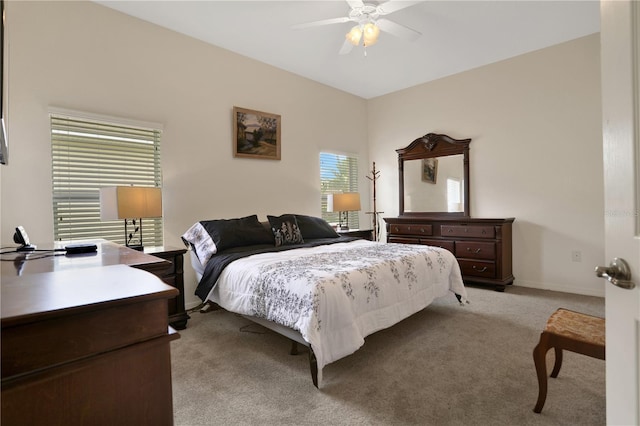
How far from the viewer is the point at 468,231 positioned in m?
4.12

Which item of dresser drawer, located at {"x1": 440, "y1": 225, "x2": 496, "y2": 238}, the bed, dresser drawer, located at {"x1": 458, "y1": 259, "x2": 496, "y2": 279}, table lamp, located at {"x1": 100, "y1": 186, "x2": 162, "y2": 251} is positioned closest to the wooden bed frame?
the bed

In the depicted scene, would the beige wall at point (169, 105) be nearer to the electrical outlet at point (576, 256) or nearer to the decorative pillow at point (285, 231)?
the decorative pillow at point (285, 231)

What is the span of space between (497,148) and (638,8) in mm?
3790

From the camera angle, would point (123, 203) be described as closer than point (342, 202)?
Yes

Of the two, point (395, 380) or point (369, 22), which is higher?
point (369, 22)

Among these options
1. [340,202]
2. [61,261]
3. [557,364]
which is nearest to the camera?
[61,261]

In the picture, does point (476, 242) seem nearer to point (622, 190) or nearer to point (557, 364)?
point (557, 364)

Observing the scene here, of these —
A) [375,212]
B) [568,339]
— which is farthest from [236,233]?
[375,212]

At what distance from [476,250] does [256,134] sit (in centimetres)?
314

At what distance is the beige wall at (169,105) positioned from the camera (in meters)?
2.58

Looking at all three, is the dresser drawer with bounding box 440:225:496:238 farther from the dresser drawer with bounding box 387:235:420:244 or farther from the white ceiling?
the white ceiling

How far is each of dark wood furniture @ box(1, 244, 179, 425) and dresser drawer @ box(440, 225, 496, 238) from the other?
13.2 feet

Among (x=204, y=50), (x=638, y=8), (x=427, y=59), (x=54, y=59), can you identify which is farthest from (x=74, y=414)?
(x=427, y=59)

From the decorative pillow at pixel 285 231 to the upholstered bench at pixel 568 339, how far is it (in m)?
2.36
